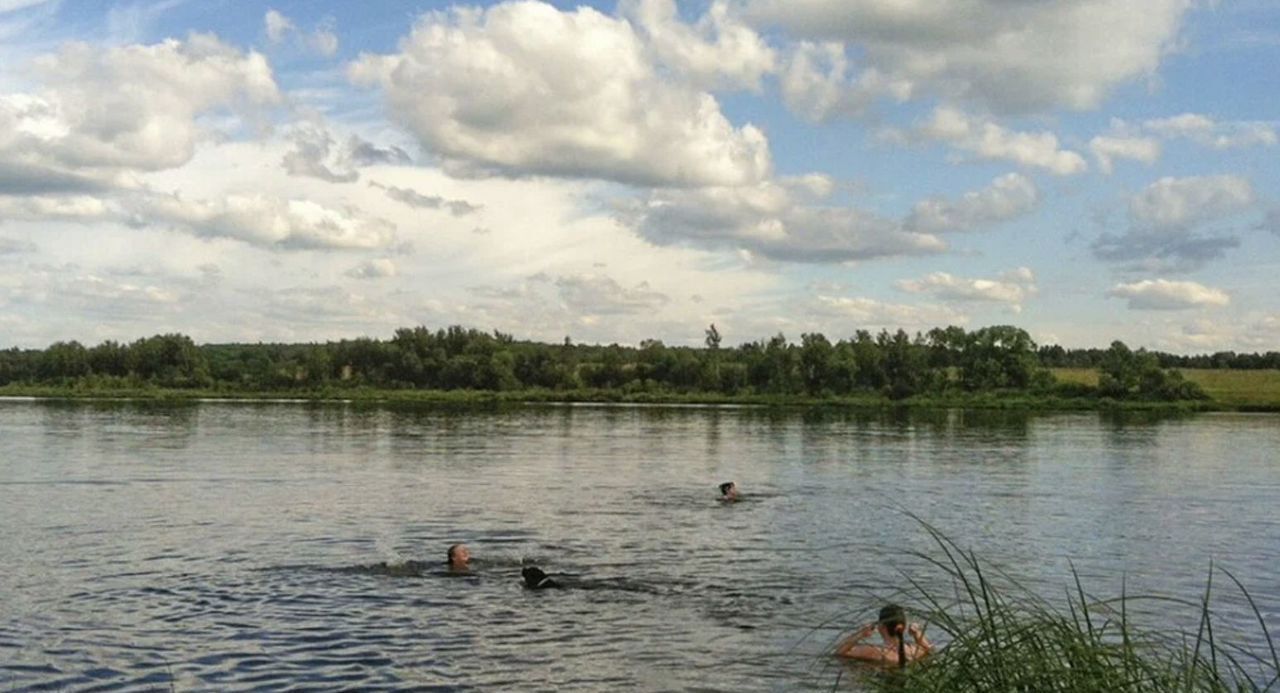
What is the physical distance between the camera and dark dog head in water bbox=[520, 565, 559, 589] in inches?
1064

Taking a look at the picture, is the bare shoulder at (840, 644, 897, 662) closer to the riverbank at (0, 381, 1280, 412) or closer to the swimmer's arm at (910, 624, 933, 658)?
the swimmer's arm at (910, 624, 933, 658)

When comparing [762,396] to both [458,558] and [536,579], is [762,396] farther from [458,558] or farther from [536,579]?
[536,579]

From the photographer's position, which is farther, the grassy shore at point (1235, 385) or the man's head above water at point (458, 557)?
the grassy shore at point (1235, 385)

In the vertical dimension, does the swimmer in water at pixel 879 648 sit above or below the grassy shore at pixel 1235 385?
below

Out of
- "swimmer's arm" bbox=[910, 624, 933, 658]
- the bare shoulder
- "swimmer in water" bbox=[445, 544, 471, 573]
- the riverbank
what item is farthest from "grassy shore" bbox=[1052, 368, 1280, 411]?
"swimmer's arm" bbox=[910, 624, 933, 658]

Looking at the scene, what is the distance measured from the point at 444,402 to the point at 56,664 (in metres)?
156

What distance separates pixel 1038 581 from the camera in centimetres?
2842

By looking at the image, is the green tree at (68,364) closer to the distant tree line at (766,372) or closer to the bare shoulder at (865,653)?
the distant tree line at (766,372)

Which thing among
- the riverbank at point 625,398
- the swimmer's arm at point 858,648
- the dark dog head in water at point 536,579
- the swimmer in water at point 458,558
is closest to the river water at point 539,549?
A: the swimmer's arm at point 858,648

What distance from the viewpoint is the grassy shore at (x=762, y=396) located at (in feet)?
513

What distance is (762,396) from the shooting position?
174 metres

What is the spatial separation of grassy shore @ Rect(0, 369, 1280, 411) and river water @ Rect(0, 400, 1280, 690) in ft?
277

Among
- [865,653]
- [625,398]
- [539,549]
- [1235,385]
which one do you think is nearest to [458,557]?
[539,549]

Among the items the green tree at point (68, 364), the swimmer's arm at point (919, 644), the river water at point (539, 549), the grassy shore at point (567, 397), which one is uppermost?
the green tree at point (68, 364)
